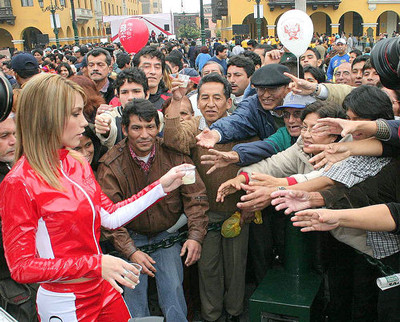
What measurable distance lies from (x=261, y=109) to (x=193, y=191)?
39.1 inches

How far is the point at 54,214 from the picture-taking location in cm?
209

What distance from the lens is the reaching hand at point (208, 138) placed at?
322cm

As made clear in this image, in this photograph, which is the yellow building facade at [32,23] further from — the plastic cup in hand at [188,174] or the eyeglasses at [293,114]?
the plastic cup in hand at [188,174]

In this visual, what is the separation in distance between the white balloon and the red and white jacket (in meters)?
4.02

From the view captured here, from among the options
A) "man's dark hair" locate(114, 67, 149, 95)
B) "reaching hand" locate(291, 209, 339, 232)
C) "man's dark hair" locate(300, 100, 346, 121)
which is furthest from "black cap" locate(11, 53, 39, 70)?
"reaching hand" locate(291, 209, 339, 232)

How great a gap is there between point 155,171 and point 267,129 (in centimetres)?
108

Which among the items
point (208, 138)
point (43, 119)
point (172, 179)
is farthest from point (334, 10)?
point (43, 119)

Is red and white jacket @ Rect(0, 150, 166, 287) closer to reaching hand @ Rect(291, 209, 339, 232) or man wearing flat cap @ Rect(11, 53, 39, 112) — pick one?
reaching hand @ Rect(291, 209, 339, 232)

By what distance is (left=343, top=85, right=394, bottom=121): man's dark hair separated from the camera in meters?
2.69

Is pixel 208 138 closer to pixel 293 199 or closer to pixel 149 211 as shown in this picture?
pixel 149 211

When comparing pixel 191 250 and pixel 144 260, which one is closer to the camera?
pixel 144 260

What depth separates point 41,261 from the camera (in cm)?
204

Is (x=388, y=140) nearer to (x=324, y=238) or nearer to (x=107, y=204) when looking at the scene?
(x=324, y=238)

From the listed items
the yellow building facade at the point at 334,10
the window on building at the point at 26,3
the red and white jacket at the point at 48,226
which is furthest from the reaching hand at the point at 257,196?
the window on building at the point at 26,3
